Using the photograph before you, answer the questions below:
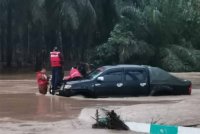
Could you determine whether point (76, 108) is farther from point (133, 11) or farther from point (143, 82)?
point (133, 11)

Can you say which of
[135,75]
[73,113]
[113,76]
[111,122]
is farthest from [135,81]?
[111,122]

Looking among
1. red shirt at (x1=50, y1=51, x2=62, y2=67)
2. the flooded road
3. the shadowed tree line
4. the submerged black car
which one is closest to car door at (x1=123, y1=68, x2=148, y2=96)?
the submerged black car

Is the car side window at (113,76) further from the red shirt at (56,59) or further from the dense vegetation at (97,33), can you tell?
the dense vegetation at (97,33)

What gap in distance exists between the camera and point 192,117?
11984mm

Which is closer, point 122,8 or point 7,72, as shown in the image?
point 7,72

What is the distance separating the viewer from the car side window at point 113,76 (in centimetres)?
1838

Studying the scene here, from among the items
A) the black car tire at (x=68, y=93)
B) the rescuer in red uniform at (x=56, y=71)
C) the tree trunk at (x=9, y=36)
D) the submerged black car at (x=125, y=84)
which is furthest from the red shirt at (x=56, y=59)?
the tree trunk at (x=9, y=36)

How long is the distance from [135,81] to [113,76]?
2.63ft

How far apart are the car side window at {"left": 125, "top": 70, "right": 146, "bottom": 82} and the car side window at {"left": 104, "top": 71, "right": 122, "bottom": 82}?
0.82ft

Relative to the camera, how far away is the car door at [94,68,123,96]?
18.3 metres

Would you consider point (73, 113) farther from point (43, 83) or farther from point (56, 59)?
point (56, 59)

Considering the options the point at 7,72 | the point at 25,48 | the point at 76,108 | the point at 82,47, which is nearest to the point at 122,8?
the point at 82,47

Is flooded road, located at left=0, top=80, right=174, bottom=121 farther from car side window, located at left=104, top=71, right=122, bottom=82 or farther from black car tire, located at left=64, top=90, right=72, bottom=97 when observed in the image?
car side window, located at left=104, top=71, right=122, bottom=82

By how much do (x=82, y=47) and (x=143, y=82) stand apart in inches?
955
